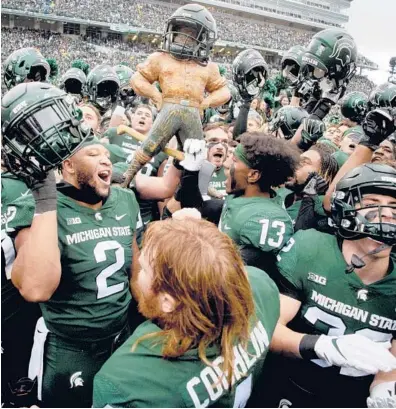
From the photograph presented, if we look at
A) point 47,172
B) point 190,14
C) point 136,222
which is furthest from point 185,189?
point 190,14

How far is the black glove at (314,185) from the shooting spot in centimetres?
279

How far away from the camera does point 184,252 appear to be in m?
1.22

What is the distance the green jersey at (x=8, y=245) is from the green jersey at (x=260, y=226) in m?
0.94

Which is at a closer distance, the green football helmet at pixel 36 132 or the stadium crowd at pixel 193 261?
the stadium crowd at pixel 193 261

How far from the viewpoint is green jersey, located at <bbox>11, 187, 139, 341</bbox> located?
6.53 feet

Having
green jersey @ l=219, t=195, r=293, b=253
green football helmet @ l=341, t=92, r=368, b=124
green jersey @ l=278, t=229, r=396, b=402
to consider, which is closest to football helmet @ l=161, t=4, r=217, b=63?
green jersey @ l=219, t=195, r=293, b=253

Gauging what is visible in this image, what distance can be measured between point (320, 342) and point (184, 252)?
647mm

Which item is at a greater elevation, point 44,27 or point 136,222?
point 136,222

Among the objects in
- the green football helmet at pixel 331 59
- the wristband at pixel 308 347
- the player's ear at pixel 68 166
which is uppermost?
A: the green football helmet at pixel 331 59

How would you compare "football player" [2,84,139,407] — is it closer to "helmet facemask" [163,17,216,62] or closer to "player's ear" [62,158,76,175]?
"player's ear" [62,158,76,175]

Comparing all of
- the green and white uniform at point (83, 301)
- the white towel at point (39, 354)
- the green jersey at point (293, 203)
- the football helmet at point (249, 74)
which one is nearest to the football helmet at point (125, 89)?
the football helmet at point (249, 74)

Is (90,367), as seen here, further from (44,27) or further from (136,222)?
(44,27)

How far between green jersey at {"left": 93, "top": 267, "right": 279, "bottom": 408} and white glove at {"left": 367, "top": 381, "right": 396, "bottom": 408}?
1.80ft

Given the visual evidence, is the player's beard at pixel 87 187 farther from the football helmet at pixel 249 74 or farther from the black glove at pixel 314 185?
the football helmet at pixel 249 74
